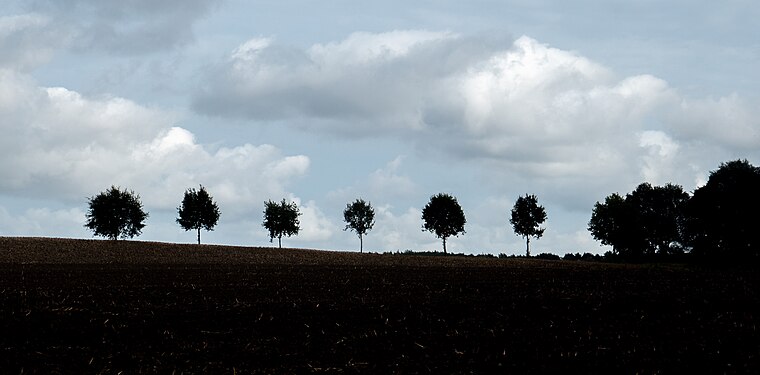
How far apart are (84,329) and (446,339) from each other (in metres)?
11.9

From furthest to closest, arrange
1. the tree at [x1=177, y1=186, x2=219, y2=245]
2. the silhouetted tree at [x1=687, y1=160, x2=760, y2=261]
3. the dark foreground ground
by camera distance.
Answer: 1. the tree at [x1=177, y1=186, x2=219, y2=245]
2. the silhouetted tree at [x1=687, y1=160, x2=760, y2=261]
3. the dark foreground ground

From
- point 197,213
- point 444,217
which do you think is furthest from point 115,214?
point 444,217

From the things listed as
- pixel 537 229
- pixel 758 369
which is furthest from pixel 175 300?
pixel 537 229

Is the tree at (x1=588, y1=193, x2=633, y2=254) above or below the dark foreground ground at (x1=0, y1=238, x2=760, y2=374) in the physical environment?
above

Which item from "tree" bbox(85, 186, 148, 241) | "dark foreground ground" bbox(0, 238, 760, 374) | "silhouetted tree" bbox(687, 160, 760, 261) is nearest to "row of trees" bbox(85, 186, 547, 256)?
"tree" bbox(85, 186, 148, 241)

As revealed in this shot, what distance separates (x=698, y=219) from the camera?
271 ft

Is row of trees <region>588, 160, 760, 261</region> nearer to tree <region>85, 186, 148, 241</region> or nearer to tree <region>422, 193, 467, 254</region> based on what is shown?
tree <region>422, 193, 467, 254</region>

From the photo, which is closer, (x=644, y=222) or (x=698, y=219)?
(x=698, y=219)

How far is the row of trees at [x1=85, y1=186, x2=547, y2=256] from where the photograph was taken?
96875mm

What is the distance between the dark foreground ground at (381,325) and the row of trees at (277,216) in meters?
57.0

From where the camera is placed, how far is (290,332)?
24.2 m

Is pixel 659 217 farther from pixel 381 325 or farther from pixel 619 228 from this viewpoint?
pixel 381 325

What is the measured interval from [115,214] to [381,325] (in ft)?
260

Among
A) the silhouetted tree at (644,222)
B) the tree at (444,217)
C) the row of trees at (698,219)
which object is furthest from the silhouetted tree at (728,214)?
the tree at (444,217)
